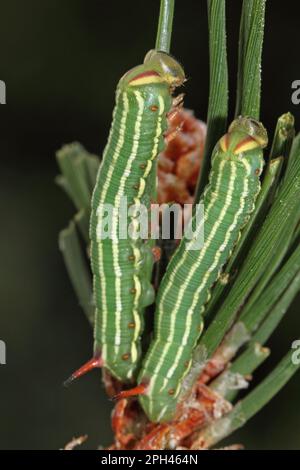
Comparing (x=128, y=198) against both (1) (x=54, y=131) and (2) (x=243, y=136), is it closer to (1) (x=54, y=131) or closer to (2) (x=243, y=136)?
(2) (x=243, y=136)

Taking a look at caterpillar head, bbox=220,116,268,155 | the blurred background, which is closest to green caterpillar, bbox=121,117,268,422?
caterpillar head, bbox=220,116,268,155

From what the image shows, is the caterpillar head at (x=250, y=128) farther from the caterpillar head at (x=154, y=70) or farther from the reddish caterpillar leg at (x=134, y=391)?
the reddish caterpillar leg at (x=134, y=391)

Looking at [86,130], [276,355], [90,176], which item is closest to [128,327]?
[90,176]

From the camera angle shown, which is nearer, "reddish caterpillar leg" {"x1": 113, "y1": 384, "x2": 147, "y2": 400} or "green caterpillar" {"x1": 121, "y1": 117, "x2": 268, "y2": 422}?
"green caterpillar" {"x1": 121, "y1": 117, "x2": 268, "y2": 422}

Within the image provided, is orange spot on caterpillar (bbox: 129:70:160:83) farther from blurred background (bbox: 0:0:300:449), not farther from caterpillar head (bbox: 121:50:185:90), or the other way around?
blurred background (bbox: 0:0:300:449)

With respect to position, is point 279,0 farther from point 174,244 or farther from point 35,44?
point 174,244

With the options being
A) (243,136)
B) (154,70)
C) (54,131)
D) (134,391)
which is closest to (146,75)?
(154,70)
